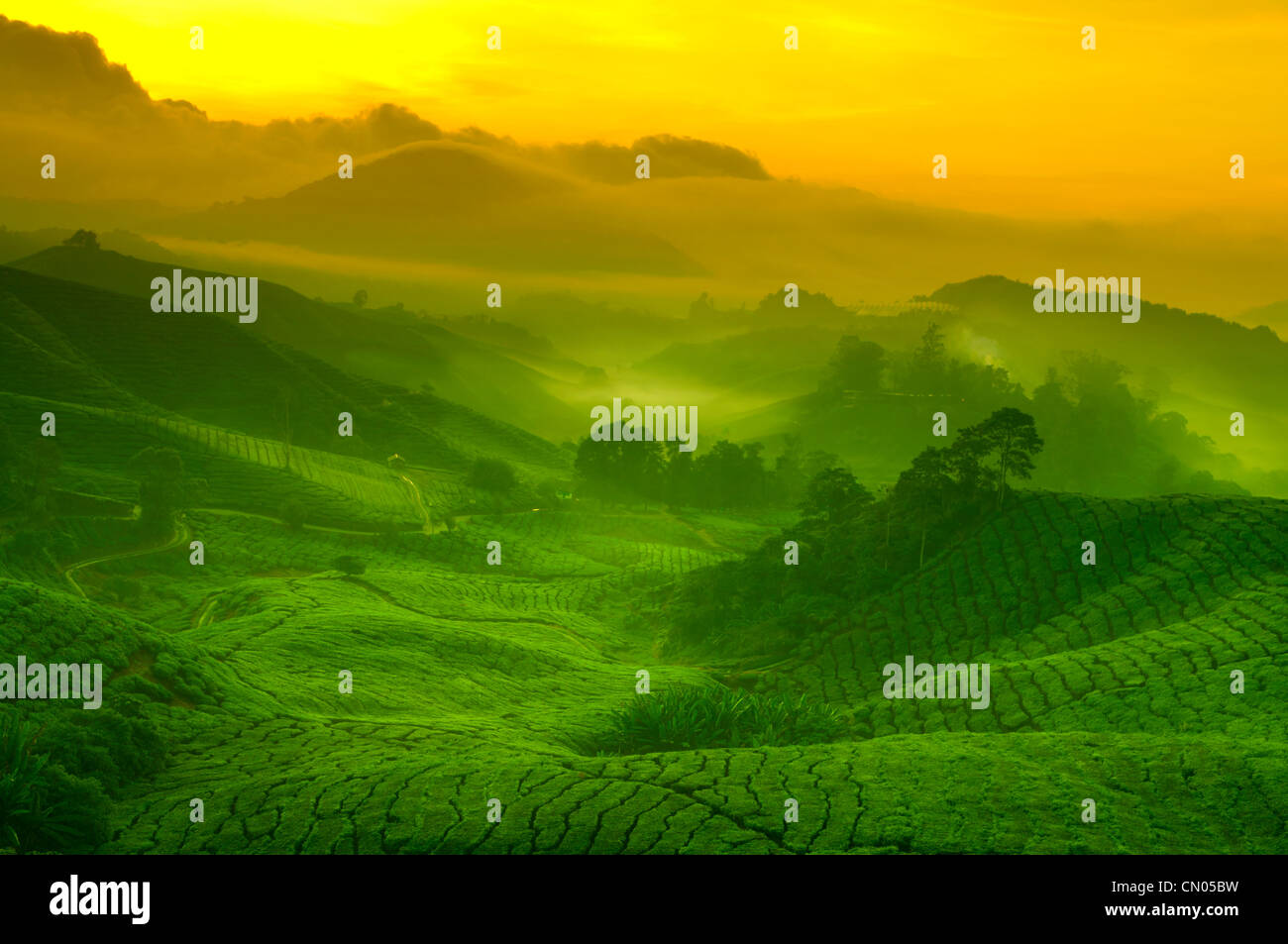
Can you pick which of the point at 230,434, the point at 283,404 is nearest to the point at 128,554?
the point at 230,434

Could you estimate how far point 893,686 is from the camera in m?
49.0

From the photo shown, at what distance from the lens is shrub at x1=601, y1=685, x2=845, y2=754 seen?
3709 centimetres

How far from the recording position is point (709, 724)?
37688mm

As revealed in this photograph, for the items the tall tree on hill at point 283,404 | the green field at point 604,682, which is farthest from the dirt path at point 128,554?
the tall tree on hill at point 283,404

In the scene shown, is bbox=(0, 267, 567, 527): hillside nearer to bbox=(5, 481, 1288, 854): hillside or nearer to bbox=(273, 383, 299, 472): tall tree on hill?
bbox=(273, 383, 299, 472): tall tree on hill

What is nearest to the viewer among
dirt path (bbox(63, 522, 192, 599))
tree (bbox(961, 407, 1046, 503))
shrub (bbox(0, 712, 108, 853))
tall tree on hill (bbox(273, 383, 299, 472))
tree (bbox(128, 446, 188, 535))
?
shrub (bbox(0, 712, 108, 853))

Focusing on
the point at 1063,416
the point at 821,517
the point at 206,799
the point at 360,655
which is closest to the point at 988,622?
the point at 821,517

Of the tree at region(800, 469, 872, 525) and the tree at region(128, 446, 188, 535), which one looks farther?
the tree at region(128, 446, 188, 535)

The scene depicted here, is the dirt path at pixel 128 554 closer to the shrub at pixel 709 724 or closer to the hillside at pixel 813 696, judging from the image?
the hillside at pixel 813 696

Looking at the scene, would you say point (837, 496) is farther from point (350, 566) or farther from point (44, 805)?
point (44, 805)

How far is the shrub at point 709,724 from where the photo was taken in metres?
37.1

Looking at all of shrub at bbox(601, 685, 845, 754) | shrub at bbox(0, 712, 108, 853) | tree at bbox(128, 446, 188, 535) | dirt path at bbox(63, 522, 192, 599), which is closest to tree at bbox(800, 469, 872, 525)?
shrub at bbox(601, 685, 845, 754)
